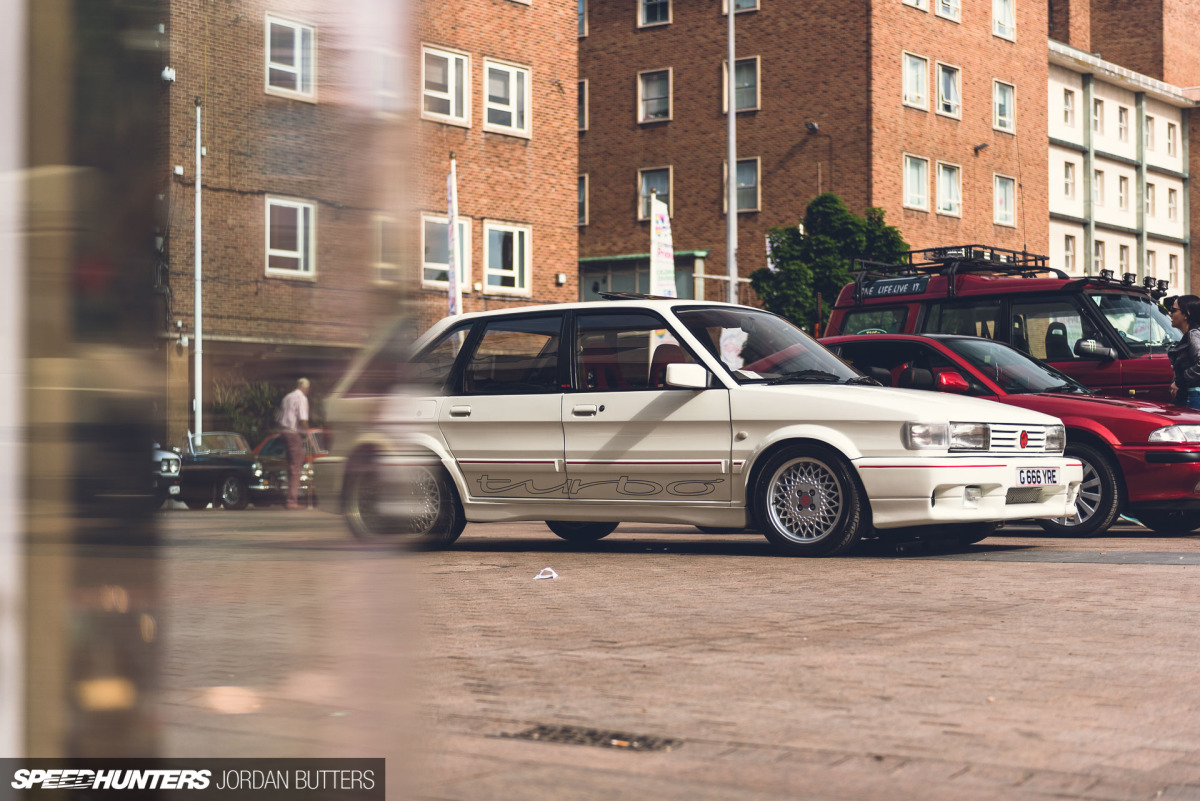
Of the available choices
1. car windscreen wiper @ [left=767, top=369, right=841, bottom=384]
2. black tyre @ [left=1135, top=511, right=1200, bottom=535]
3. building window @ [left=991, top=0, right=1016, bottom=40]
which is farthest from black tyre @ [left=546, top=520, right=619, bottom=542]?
building window @ [left=991, top=0, right=1016, bottom=40]

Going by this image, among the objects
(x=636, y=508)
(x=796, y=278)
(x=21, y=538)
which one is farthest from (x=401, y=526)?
(x=796, y=278)

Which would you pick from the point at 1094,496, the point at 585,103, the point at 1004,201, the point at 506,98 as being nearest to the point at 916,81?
the point at 1004,201

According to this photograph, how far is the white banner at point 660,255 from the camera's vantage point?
24.2 m

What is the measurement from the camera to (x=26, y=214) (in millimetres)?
1816

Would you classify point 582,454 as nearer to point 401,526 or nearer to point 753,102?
point 401,526

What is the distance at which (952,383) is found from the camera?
1232cm

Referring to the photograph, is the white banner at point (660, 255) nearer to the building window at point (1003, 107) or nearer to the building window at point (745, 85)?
the building window at point (745, 85)

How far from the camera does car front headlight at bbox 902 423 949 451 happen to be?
32.0 feet

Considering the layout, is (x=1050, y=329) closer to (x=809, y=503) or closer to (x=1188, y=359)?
(x=1188, y=359)

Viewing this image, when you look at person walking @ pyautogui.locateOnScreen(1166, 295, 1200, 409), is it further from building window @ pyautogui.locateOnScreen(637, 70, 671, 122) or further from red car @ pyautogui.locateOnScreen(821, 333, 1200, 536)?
building window @ pyautogui.locateOnScreen(637, 70, 671, 122)

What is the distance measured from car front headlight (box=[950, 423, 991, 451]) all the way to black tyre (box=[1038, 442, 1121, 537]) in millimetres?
2170

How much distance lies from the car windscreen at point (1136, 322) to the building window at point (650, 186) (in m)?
32.3

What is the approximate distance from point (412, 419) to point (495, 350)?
9157 mm

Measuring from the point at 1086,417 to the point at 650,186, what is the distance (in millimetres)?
35382
